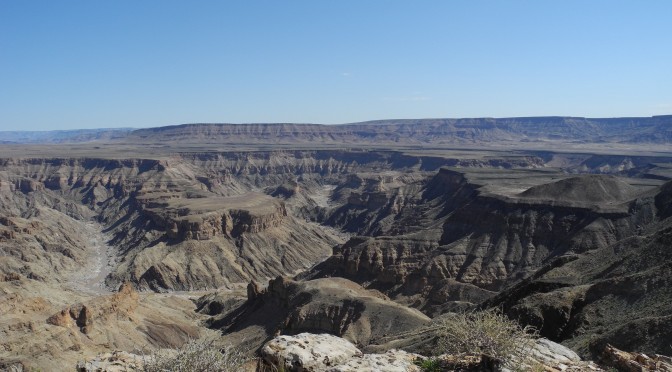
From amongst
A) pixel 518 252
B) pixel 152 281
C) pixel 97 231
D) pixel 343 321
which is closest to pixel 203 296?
pixel 152 281

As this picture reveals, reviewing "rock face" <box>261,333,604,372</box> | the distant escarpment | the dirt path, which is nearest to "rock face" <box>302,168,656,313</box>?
the distant escarpment

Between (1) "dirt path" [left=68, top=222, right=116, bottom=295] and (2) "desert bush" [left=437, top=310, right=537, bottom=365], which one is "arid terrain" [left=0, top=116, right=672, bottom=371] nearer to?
(1) "dirt path" [left=68, top=222, right=116, bottom=295]

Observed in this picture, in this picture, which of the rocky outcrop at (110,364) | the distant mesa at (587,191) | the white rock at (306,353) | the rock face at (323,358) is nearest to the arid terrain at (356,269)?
the distant mesa at (587,191)

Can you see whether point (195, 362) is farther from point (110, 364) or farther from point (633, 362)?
point (633, 362)

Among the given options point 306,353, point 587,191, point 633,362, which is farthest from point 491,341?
point 587,191

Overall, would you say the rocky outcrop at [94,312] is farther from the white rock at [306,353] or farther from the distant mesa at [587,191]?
the distant mesa at [587,191]

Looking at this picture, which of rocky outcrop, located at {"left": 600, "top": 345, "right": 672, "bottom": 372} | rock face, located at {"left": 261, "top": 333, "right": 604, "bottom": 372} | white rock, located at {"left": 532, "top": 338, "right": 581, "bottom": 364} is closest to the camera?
rock face, located at {"left": 261, "top": 333, "right": 604, "bottom": 372}
